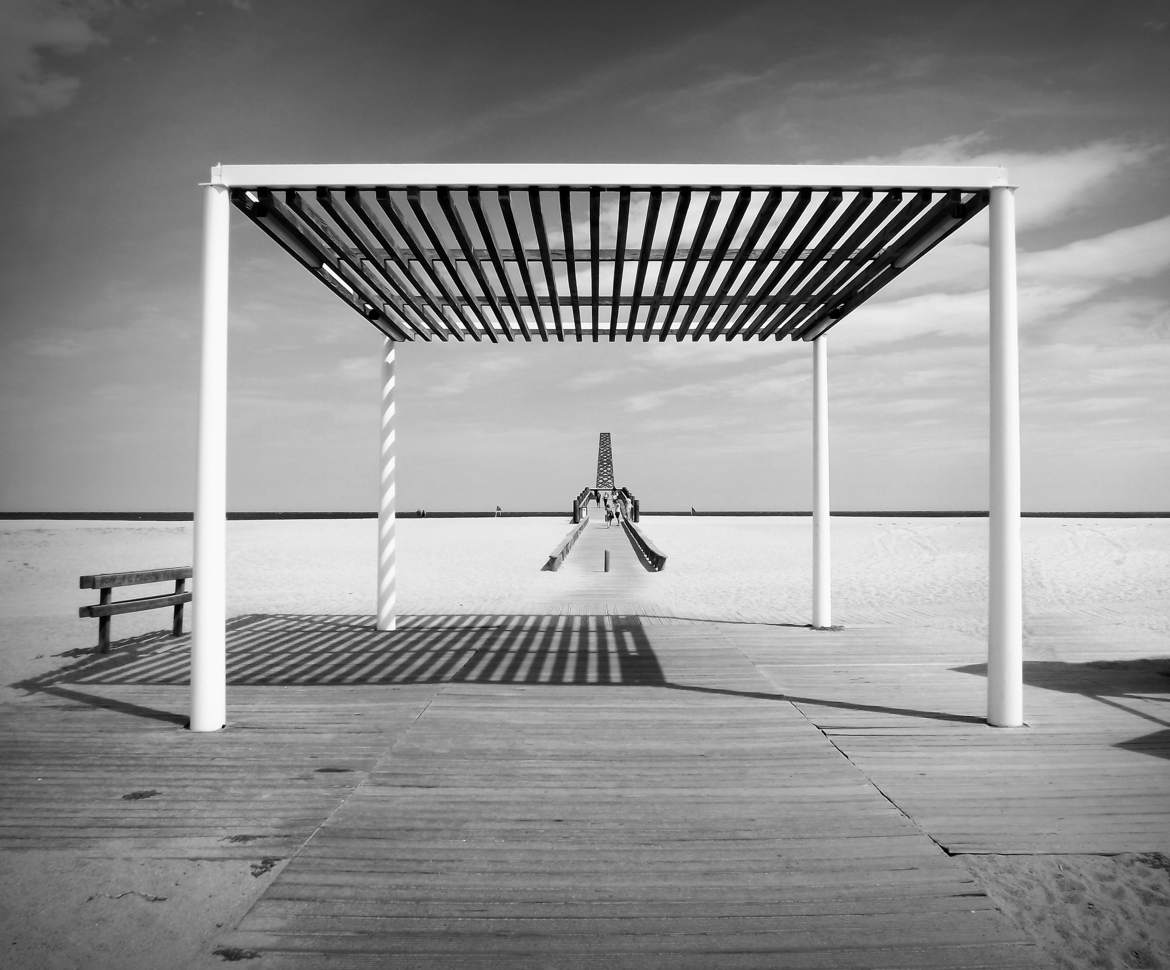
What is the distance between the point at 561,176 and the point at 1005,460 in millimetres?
3217

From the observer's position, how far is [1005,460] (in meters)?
4.35

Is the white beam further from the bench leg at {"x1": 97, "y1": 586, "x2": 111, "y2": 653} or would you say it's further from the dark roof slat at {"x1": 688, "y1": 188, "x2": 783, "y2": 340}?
the bench leg at {"x1": 97, "y1": 586, "x2": 111, "y2": 653}

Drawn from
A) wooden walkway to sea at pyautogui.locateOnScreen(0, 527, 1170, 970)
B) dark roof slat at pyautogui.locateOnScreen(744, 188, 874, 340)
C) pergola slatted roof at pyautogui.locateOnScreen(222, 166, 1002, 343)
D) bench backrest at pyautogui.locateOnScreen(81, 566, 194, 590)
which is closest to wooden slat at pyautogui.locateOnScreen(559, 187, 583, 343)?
pergola slatted roof at pyautogui.locateOnScreen(222, 166, 1002, 343)

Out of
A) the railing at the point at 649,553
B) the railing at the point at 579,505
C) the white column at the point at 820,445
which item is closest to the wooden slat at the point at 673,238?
the white column at the point at 820,445

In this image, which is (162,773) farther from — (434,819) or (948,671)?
(948,671)

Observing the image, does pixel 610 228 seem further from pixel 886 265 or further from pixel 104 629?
pixel 104 629

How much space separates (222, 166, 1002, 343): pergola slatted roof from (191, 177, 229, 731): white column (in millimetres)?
330

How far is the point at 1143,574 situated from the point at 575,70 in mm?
15331

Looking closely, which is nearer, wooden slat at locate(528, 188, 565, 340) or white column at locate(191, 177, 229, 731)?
white column at locate(191, 177, 229, 731)

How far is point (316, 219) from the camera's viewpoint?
4684 mm

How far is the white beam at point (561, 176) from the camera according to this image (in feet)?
13.9

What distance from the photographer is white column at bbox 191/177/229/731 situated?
429 cm

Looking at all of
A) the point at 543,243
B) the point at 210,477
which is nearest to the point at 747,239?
the point at 543,243

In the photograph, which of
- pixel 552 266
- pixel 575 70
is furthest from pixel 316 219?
pixel 575 70
